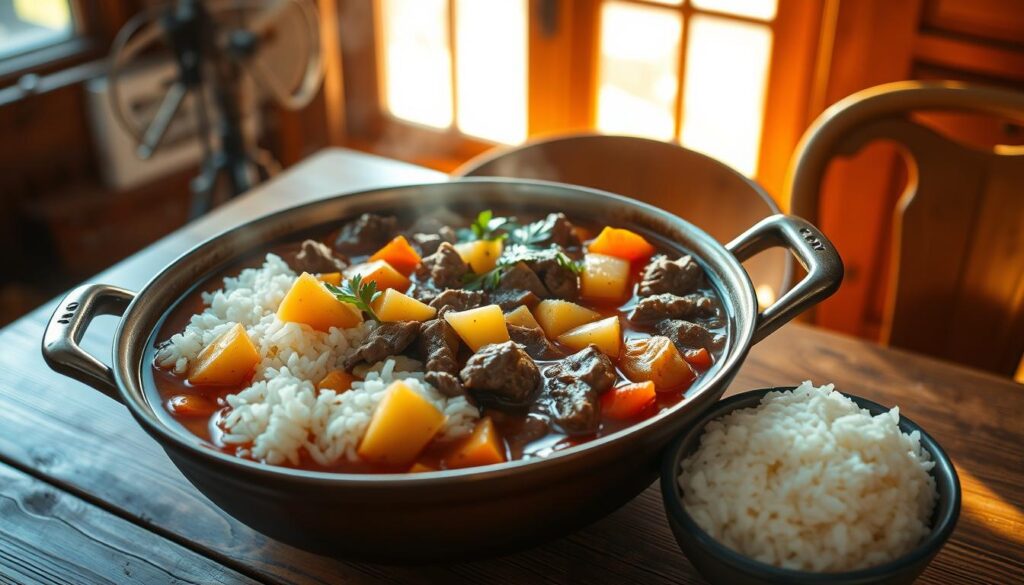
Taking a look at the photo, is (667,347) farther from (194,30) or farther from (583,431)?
(194,30)

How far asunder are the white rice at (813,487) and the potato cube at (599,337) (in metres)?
0.30

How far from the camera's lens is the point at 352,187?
2566 mm

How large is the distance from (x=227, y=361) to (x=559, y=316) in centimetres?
57

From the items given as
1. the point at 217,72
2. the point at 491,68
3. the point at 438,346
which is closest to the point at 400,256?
the point at 438,346

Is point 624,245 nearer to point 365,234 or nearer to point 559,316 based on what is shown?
point 559,316

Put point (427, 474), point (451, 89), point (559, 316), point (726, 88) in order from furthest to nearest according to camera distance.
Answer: point (451, 89) → point (726, 88) → point (559, 316) → point (427, 474)

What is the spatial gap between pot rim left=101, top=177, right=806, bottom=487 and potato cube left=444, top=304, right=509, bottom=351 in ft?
1.01

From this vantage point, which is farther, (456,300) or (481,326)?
Answer: (456,300)

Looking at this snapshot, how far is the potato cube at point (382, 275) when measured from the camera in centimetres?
177

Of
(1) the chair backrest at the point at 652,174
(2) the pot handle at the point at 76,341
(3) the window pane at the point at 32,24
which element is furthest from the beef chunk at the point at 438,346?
(3) the window pane at the point at 32,24

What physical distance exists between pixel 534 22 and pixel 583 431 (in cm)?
303

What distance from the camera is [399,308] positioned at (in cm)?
161

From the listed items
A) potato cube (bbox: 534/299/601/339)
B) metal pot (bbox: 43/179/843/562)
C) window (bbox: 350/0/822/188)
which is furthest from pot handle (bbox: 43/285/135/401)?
window (bbox: 350/0/822/188)

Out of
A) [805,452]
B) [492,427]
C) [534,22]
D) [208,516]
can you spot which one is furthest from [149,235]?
[805,452]
